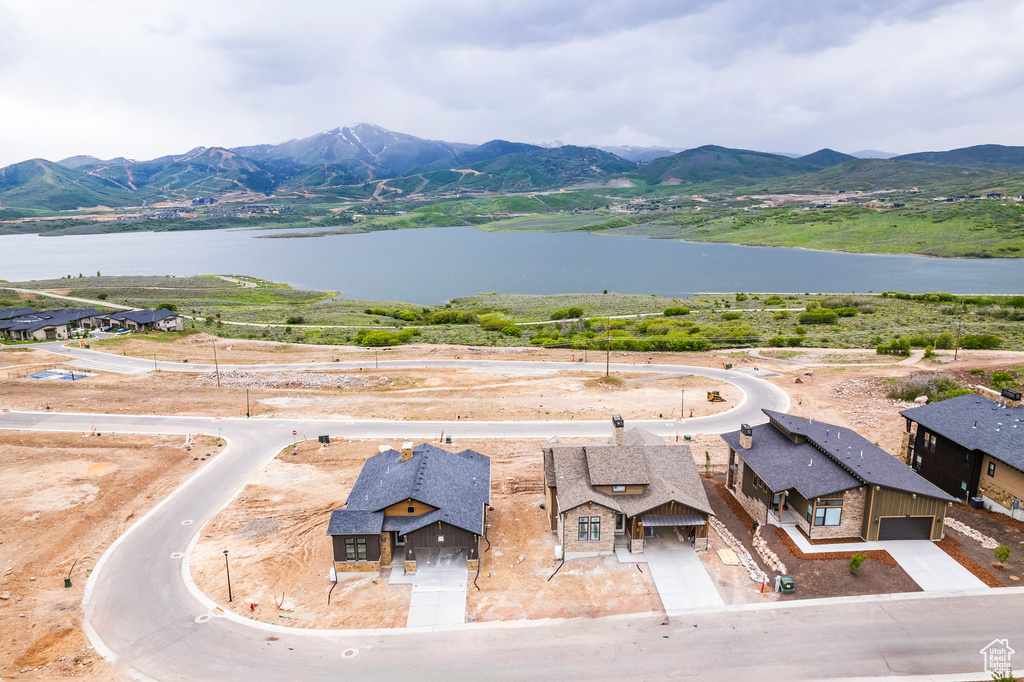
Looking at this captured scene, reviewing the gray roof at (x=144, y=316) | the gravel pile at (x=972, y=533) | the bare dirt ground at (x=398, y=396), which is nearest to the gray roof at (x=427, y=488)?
the bare dirt ground at (x=398, y=396)

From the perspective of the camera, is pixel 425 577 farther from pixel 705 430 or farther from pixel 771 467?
pixel 705 430

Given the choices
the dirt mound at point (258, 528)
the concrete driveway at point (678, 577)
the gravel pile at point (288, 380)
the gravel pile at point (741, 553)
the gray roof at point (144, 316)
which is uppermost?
the gray roof at point (144, 316)

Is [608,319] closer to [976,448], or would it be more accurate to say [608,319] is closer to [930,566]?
[976,448]

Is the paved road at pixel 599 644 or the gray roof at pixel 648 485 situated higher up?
the gray roof at pixel 648 485

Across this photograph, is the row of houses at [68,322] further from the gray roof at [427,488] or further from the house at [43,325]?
the gray roof at [427,488]

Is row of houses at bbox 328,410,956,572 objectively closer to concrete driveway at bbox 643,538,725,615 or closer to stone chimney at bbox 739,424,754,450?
concrete driveway at bbox 643,538,725,615

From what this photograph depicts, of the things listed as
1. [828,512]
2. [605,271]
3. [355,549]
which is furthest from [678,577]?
[605,271]

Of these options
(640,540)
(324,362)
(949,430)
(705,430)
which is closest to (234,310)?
(324,362)
